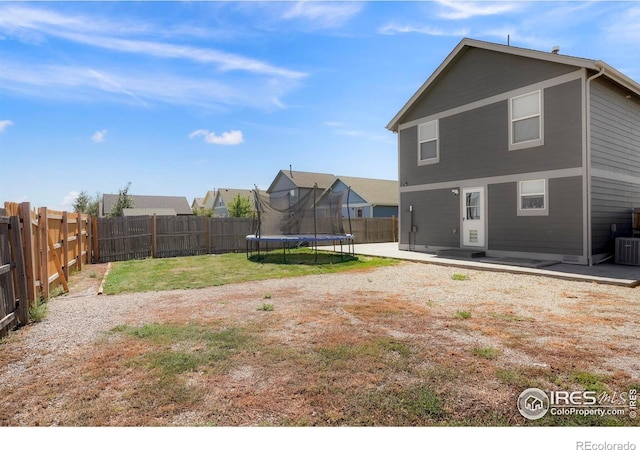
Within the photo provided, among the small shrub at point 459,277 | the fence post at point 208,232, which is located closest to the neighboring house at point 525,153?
the small shrub at point 459,277

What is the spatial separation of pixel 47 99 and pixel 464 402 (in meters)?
13.7

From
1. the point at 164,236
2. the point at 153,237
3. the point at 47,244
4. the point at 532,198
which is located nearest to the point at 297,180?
the point at 164,236

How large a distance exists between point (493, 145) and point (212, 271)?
870cm

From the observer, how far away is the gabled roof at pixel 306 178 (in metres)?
30.3

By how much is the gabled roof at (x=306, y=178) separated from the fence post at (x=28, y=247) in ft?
81.2

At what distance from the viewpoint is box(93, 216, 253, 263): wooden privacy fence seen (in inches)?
477

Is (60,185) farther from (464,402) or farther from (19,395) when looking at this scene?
(464,402)

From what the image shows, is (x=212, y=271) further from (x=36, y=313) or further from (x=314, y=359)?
A: (x=314, y=359)

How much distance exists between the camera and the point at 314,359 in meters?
3.05

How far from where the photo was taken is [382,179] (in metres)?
30.7

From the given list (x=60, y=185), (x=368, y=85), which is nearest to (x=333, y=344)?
(x=368, y=85)

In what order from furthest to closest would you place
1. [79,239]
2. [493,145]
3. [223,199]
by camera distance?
[223,199]
[493,145]
[79,239]

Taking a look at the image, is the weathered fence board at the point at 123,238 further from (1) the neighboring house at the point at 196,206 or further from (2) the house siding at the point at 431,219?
(1) the neighboring house at the point at 196,206

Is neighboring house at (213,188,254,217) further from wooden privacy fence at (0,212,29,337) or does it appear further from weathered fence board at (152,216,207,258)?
wooden privacy fence at (0,212,29,337)
